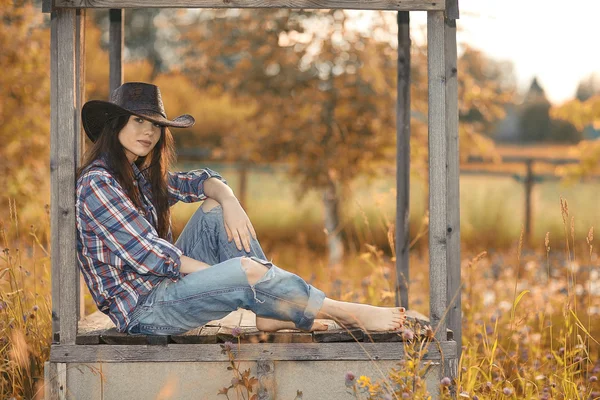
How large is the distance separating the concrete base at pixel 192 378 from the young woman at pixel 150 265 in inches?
6.5

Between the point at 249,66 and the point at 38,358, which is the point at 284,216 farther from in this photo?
the point at 38,358

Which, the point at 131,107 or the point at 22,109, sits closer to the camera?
the point at 131,107

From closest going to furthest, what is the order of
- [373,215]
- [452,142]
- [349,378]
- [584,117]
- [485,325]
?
[349,378] → [452,142] → [485,325] → [584,117] → [373,215]

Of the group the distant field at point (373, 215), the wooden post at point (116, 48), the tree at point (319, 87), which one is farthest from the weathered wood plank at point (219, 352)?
the distant field at point (373, 215)

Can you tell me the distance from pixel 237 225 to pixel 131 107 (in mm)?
711

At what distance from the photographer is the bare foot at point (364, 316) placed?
3432mm

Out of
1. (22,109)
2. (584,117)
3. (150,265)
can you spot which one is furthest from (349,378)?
(22,109)

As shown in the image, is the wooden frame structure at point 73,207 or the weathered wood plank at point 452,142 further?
the weathered wood plank at point 452,142

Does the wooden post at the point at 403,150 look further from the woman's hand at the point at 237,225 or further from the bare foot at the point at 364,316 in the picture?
the woman's hand at the point at 237,225

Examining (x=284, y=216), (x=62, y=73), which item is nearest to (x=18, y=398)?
(x=62, y=73)

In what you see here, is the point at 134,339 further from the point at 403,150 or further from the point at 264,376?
the point at 403,150

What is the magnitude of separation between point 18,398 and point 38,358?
0.34 metres

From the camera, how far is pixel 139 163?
12.6 ft

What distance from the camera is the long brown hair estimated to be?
352 cm
